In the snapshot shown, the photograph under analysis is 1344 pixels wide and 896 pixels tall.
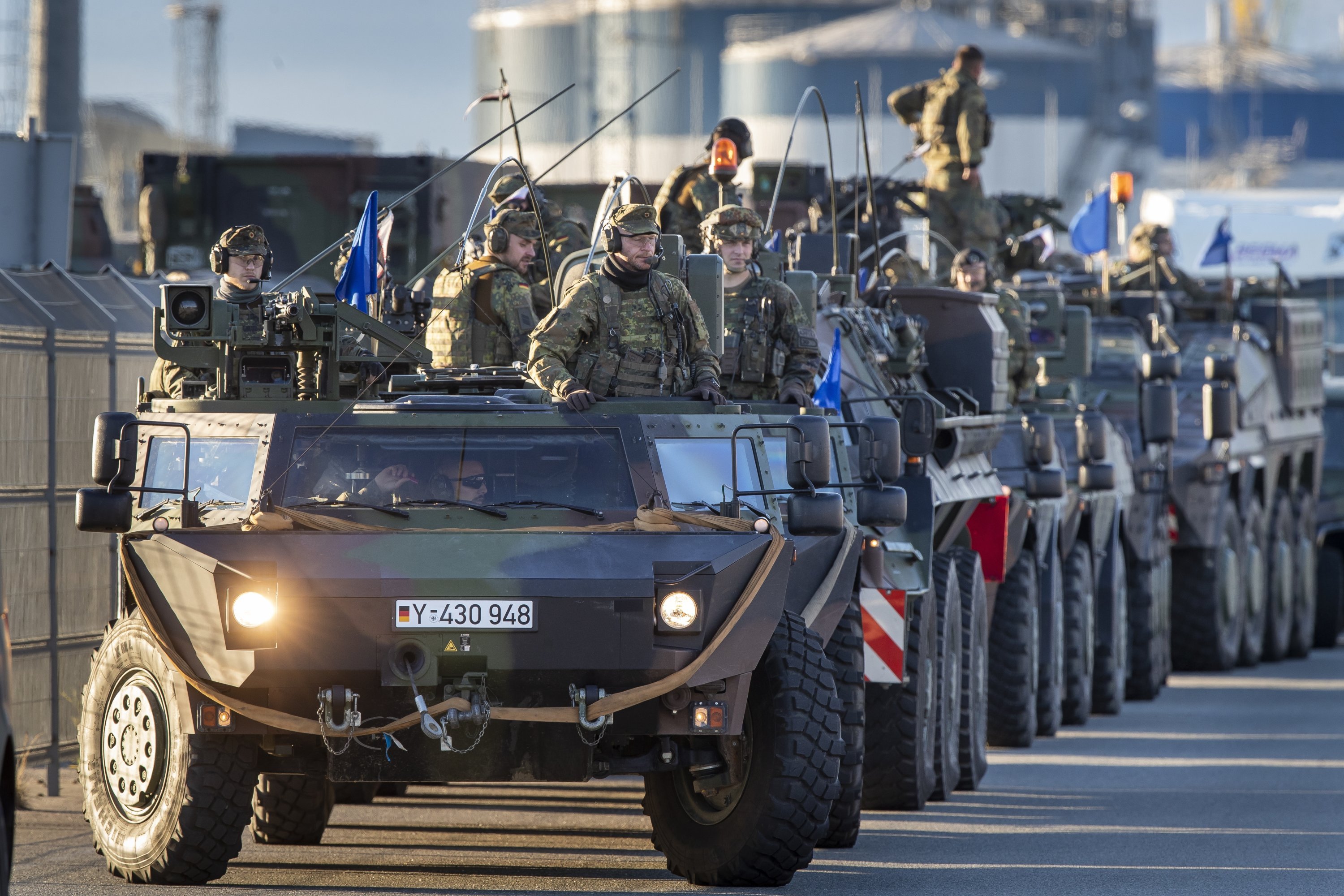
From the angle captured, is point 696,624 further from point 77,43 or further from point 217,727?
point 77,43

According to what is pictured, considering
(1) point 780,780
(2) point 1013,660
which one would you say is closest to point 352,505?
(1) point 780,780

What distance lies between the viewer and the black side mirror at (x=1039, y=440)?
16906 millimetres

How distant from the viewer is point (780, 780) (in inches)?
379

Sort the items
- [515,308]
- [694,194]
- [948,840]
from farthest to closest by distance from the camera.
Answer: [694,194] → [515,308] → [948,840]

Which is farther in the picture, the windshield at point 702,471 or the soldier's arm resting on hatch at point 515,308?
the soldier's arm resting on hatch at point 515,308

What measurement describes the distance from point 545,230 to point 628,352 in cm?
238

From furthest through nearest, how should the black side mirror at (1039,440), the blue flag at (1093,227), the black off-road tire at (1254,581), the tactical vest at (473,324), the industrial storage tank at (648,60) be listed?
the industrial storage tank at (648,60) < the blue flag at (1093,227) < the black off-road tire at (1254,581) < the black side mirror at (1039,440) < the tactical vest at (473,324)

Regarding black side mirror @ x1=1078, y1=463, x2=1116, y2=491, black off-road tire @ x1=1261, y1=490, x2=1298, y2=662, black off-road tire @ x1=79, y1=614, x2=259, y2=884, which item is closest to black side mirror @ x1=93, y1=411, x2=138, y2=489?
black off-road tire @ x1=79, y1=614, x2=259, y2=884

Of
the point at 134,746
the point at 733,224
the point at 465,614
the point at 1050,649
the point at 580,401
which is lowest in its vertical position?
the point at 1050,649

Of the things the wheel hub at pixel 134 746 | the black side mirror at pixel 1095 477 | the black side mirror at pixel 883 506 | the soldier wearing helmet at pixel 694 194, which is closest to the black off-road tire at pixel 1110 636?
the black side mirror at pixel 1095 477

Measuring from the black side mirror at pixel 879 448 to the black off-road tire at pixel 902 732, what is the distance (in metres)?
1.66

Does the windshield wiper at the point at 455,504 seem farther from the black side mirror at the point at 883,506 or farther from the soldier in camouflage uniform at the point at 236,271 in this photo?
the soldier in camouflage uniform at the point at 236,271

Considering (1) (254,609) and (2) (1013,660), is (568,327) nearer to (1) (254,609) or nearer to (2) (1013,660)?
(1) (254,609)

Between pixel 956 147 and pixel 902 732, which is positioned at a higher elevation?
pixel 956 147
